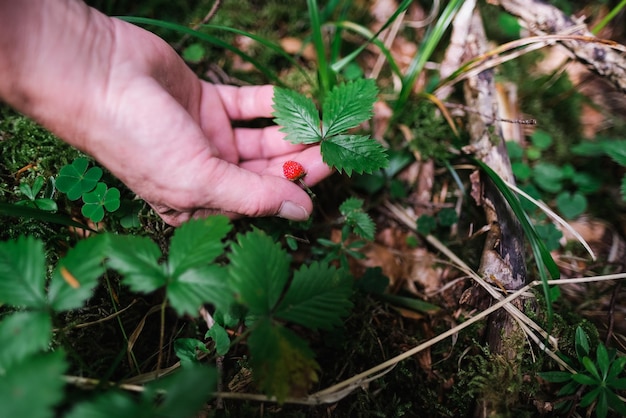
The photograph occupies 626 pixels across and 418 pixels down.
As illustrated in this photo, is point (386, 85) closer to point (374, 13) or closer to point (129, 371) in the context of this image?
point (374, 13)

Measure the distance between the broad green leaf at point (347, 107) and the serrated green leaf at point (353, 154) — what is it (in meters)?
0.05

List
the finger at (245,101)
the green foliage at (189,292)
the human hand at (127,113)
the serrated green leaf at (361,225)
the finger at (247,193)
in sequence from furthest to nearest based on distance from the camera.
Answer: the finger at (245,101) → the serrated green leaf at (361,225) → the finger at (247,193) → the human hand at (127,113) → the green foliage at (189,292)

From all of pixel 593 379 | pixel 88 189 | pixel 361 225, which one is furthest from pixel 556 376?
pixel 88 189

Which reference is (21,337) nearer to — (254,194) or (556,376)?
(254,194)

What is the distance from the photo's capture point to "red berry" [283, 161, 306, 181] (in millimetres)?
1693

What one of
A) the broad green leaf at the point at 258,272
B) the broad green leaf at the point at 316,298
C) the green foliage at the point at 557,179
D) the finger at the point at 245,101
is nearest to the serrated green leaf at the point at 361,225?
the broad green leaf at the point at 316,298

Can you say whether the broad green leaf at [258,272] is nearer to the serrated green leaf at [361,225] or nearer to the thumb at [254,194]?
the thumb at [254,194]

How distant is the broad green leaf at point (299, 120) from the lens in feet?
5.62

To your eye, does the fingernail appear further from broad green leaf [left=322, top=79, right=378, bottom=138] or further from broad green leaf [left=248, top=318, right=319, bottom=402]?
broad green leaf [left=248, top=318, right=319, bottom=402]

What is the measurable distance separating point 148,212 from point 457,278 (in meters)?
1.68

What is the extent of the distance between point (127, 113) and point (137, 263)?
0.57 metres

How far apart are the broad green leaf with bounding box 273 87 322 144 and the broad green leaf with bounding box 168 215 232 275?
62 centimetres

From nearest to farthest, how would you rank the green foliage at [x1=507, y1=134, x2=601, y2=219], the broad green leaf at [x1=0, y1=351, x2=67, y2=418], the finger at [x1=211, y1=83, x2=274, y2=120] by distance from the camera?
the broad green leaf at [x1=0, y1=351, x2=67, y2=418] → the finger at [x1=211, y1=83, x2=274, y2=120] → the green foliage at [x1=507, y1=134, x2=601, y2=219]

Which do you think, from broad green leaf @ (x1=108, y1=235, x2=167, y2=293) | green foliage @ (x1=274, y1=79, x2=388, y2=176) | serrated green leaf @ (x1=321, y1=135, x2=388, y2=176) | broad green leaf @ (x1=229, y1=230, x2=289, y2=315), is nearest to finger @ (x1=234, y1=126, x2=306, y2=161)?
green foliage @ (x1=274, y1=79, x2=388, y2=176)
